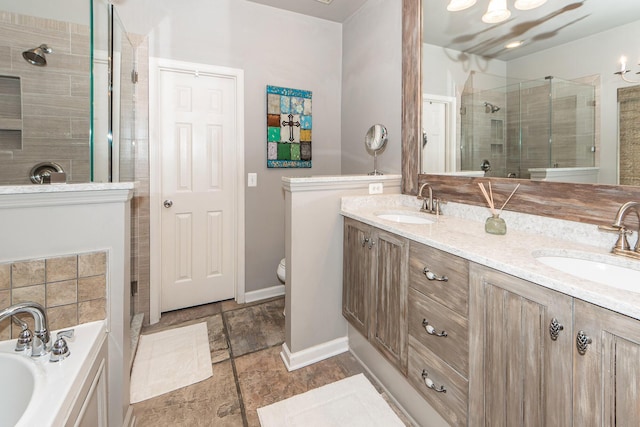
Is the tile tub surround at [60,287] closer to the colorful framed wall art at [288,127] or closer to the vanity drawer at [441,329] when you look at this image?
the vanity drawer at [441,329]

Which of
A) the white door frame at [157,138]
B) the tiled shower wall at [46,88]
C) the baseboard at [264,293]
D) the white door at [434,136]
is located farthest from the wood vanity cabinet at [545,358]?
the tiled shower wall at [46,88]

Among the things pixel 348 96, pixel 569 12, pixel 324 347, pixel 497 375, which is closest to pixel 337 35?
pixel 348 96

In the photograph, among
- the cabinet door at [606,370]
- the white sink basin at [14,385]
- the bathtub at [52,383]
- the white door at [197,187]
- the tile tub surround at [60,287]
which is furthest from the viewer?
the white door at [197,187]

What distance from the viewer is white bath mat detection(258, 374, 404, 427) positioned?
58.8 inches

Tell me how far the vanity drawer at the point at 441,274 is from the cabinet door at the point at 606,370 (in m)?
0.37

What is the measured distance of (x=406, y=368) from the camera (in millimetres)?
1470

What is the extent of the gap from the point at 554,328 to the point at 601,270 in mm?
442

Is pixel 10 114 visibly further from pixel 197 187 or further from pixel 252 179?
pixel 252 179

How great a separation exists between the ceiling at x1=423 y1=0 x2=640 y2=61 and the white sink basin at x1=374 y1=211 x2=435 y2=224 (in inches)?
38.3

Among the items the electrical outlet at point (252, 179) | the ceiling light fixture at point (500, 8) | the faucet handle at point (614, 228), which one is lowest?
the faucet handle at point (614, 228)

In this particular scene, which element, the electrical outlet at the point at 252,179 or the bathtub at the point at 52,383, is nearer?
the bathtub at the point at 52,383

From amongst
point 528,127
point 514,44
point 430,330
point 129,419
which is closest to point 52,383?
point 129,419

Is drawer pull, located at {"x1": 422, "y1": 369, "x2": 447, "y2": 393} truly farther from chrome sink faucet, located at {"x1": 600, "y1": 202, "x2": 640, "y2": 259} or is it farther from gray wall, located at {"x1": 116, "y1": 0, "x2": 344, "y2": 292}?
gray wall, located at {"x1": 116, "y1": 0, "x2": 344, "y2": 292}

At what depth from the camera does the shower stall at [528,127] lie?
Result: 125 cm
